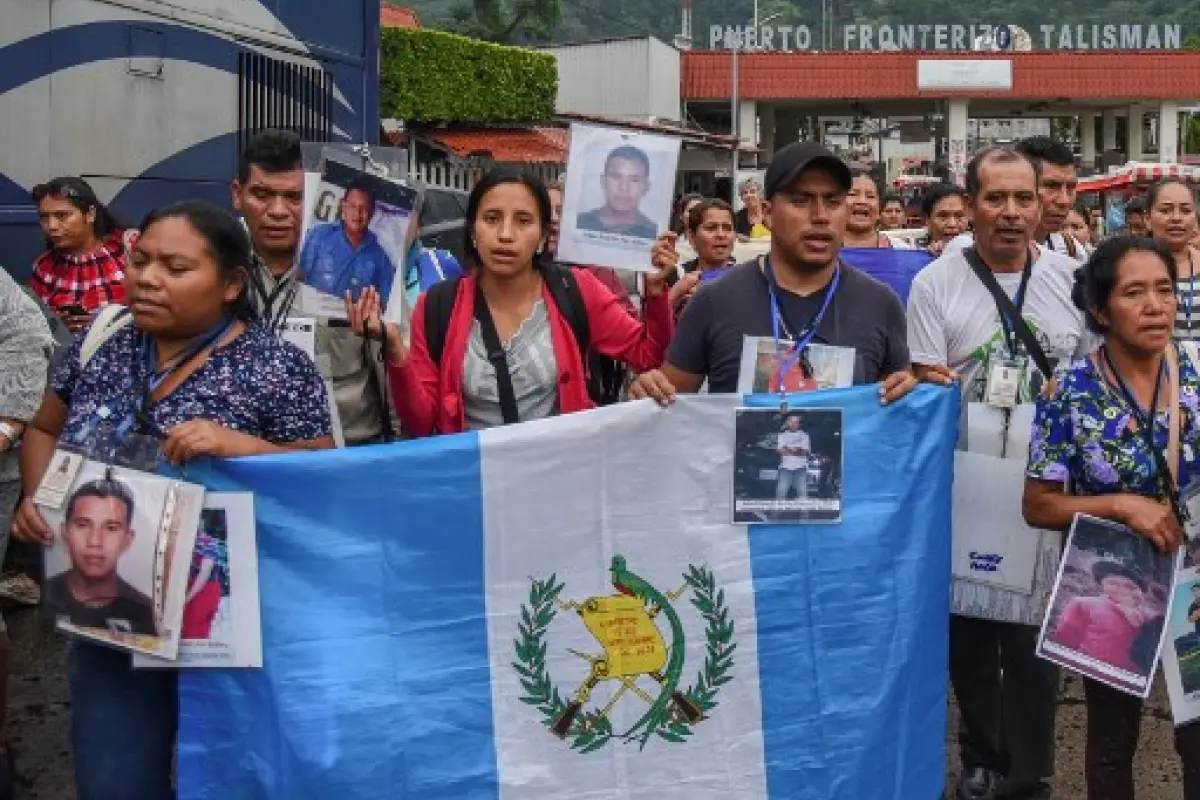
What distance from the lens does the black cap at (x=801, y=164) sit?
12.5 feet

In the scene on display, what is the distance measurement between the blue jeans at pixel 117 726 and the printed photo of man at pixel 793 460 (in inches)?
59.8

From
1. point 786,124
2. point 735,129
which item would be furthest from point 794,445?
point 786,124

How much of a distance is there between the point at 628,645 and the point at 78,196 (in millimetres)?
3835

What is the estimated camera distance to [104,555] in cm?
323

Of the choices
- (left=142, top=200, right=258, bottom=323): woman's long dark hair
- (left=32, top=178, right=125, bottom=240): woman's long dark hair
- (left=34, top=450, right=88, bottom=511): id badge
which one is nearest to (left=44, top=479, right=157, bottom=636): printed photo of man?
(left=34, top=450, right=88, bottom=511): id badge

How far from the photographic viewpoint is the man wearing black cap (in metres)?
3.84

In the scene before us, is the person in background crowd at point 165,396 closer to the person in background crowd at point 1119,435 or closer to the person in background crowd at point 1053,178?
the person in background crowd at point 1119,435

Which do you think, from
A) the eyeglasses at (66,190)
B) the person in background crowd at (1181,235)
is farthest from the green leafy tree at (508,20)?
the person in background crowd at (1181,235)

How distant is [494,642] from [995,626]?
172cm

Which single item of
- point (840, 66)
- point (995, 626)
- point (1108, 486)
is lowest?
point (995, 626)

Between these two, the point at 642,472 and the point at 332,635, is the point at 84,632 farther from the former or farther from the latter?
the point at 642,472

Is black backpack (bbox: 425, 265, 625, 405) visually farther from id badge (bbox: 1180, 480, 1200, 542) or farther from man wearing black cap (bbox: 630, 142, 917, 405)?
id badge (bbox: 1180, 480, 1200, 542)

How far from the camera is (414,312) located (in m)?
4.01

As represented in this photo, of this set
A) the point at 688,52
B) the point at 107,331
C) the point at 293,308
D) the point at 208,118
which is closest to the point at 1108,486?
the point at 293,308
